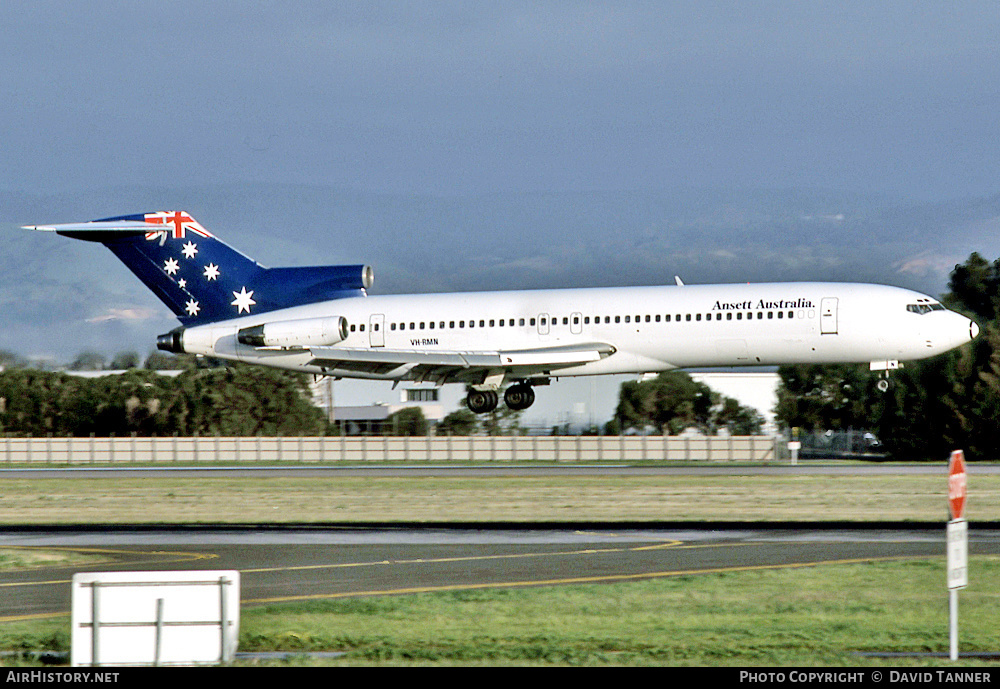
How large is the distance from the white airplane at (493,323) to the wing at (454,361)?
48 mm

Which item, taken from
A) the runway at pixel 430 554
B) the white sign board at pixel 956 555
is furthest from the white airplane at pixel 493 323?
the white sign board at pixel 956 555

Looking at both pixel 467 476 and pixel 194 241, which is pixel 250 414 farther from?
pixel 467 476

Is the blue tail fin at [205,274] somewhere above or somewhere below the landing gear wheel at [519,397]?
above

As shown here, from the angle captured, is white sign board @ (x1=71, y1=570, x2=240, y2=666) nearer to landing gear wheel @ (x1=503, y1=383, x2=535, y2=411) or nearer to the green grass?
the green grass

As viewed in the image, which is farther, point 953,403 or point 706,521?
point 953,403

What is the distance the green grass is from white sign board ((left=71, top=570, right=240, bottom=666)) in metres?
0.88

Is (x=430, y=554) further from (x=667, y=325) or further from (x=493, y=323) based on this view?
(x=493, y=323)

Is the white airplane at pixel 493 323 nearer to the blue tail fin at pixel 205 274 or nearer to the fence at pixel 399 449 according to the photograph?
the blue tail fin at pixel 205 274

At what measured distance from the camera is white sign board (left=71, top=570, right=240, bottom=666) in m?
10.8

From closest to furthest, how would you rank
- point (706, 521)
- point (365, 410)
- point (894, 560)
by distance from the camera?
point (894, 560) < point (706, 521) < point (365, 410)

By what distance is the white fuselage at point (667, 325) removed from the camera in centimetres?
3909

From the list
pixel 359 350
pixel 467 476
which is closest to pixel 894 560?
pixel 467 476

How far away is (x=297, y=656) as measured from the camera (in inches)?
459
